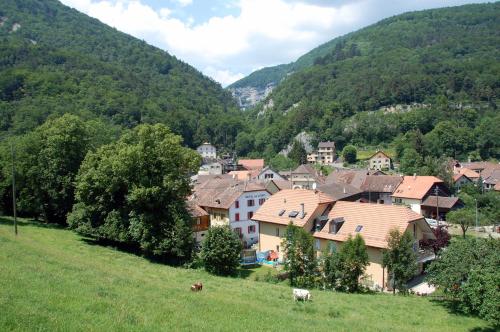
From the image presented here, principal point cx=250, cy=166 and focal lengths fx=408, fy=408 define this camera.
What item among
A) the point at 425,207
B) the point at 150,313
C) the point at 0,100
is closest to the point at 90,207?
the point at 150,313

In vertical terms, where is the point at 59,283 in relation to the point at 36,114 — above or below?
below

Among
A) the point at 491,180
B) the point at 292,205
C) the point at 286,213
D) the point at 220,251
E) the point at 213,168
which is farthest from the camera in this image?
the point at 213,168

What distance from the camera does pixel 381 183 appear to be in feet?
238

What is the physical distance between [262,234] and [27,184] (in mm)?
24646

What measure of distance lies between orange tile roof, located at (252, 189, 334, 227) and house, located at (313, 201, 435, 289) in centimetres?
129

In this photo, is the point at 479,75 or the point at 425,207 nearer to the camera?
the point at 425,207

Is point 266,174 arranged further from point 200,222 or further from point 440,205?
point 200,222

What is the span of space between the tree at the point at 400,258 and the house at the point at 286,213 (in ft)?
34.0

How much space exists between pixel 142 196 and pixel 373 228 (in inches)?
760

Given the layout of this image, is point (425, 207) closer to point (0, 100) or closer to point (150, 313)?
point (150, 313)

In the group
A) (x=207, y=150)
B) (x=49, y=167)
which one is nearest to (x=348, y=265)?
(x=49, y=167)

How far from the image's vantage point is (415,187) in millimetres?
66875

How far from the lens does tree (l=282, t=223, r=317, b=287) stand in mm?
28500

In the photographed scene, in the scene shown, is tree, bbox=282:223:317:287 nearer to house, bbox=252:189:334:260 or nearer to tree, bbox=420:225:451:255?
house, bbox=252:189:334:260
